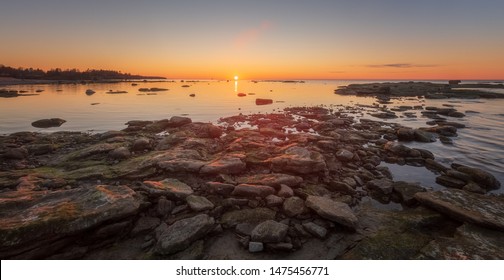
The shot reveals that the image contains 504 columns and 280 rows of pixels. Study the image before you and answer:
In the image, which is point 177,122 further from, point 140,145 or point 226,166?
point 226,166

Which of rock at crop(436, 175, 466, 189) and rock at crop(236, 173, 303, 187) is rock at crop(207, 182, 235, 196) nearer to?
rock at crop(236, 173, 303, 187)

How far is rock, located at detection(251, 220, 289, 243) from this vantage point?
6.49 meters

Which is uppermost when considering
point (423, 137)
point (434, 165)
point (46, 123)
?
point (46, 123)

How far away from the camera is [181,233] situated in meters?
6.52

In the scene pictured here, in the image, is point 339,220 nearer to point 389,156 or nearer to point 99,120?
point 389,156

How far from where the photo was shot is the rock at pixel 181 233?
6199 mm

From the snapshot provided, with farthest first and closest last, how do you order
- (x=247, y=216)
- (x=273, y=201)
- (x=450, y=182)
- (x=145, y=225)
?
(x=450, y=182), (x=273, y=201), (x=247, y=216), (x=145, y=225)

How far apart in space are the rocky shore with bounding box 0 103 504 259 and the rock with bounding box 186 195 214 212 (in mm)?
43

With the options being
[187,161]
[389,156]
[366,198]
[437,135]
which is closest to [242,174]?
[187,161]

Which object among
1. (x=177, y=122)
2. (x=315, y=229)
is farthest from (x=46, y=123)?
(x=315, y=229)

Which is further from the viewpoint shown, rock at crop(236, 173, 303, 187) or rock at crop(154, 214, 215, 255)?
rock at crop(236, 173, 303, 187)

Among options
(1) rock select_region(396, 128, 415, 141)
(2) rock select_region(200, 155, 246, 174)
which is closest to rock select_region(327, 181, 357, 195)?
(2) rock select_region(200, 155, 246, 174)

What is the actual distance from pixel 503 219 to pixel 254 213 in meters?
7.47

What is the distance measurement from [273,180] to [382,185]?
4.58 meters
